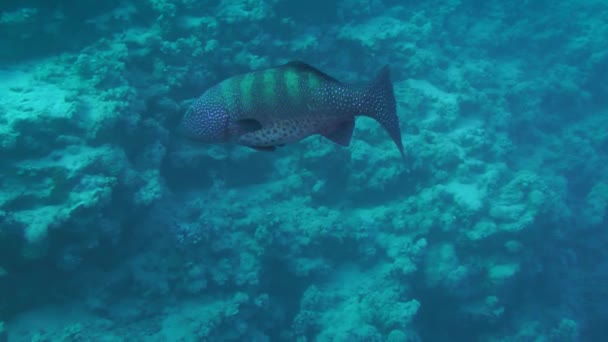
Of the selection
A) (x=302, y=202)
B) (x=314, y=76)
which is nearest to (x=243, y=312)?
(x=302, y=202)

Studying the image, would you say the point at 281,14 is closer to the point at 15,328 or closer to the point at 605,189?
the point at 15,328

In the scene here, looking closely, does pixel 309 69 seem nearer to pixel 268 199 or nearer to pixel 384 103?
pixel 384 103

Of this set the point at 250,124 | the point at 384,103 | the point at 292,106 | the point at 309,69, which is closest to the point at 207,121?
the point at 250,124

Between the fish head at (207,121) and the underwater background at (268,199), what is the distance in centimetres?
427

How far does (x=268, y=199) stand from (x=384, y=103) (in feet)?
23.7

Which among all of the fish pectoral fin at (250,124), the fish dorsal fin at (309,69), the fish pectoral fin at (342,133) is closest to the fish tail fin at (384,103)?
the fish pectoral fin at (342,133)

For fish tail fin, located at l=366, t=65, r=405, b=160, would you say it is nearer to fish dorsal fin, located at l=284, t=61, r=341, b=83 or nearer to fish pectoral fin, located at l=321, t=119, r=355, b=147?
fish pectoral fin, located at l=321, t=119, r=355, b=147

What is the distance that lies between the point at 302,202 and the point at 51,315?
5418mm

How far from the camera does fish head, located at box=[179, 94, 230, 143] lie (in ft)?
8.64

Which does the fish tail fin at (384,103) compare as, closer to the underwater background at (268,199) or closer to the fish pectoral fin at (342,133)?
the fish pectoral fin at (342,133)

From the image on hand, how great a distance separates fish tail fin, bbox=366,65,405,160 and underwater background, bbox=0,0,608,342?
17.1 ft

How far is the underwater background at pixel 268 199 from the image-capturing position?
261 inches

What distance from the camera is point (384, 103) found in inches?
102

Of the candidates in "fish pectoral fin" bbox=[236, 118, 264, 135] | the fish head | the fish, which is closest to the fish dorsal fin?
the fish
